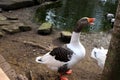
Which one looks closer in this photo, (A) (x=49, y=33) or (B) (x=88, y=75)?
(B) (x=88, y=75)

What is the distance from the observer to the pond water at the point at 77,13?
8367 mm

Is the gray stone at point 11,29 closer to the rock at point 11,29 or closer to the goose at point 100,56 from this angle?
the rock at point 11,29

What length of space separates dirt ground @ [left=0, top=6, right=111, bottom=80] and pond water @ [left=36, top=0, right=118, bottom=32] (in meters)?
0.83

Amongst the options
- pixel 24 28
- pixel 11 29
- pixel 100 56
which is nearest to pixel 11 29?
pixel 11 29

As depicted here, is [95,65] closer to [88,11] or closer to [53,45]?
[53,45]

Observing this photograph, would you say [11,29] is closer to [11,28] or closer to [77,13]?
[11,28]

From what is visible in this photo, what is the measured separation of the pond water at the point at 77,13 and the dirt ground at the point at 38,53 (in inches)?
32.8

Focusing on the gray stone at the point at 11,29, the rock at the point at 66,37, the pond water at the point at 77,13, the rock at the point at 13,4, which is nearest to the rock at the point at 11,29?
the gray stone at the point at 11,29

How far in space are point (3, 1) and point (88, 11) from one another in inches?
122

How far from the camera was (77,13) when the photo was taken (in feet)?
31.5

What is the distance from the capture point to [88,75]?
491 centimetres

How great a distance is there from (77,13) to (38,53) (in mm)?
4380

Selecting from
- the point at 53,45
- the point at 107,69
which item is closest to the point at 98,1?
the point at 53,45

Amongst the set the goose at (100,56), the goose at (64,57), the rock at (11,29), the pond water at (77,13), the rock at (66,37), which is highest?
the goose at (64,57)
